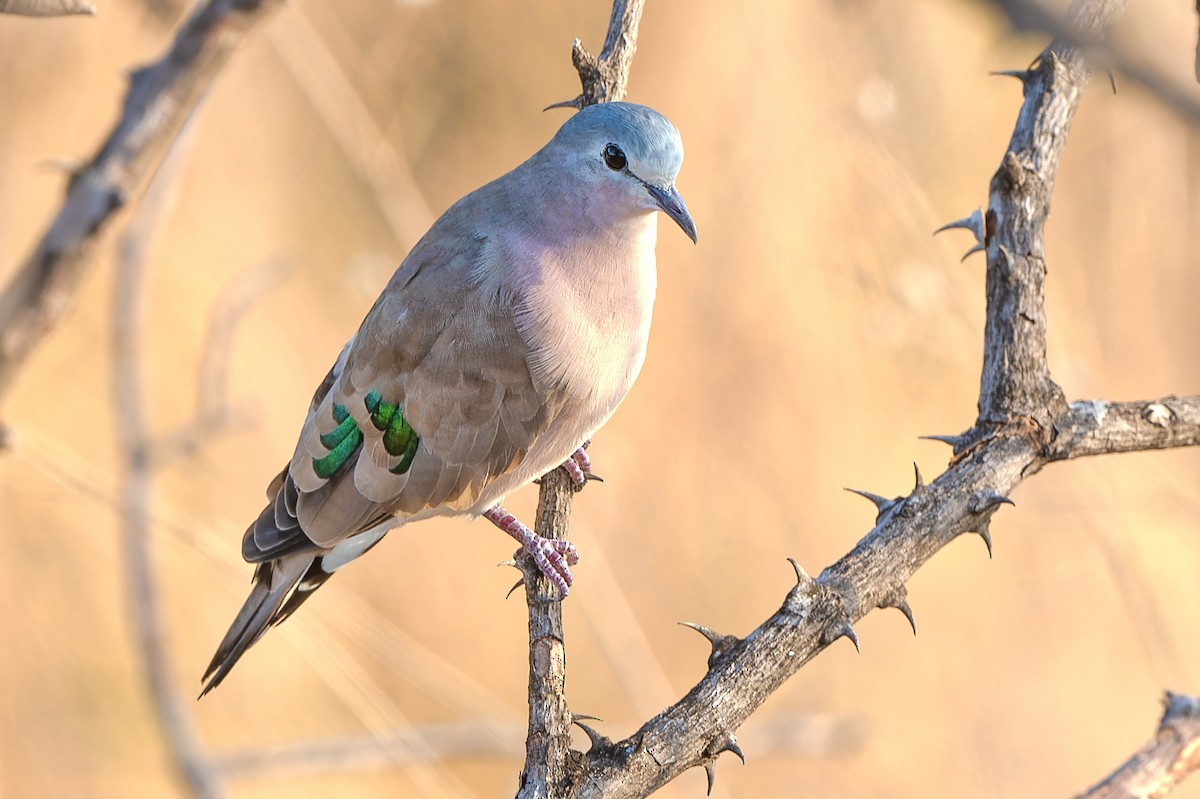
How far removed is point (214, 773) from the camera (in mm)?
3475

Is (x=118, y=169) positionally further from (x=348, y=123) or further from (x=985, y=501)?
(x=348, y=123)

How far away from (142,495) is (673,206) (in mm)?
2130

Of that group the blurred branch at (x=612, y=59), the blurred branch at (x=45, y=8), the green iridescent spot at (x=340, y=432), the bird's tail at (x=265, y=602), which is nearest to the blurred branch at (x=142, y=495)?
the bird's tail at (x=265, y=602)

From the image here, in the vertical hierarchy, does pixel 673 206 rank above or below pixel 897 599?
above

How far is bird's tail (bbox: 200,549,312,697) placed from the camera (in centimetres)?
259

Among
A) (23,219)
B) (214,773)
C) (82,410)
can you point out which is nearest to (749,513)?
(214,773)

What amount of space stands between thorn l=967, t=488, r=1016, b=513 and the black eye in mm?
951

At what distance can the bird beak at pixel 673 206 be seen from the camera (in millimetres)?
2281

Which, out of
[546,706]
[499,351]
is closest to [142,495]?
[499,351]

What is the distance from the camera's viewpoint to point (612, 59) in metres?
2.57

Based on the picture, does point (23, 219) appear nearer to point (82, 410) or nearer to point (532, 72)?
point (82, 410)

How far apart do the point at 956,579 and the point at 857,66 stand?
98.6 inches

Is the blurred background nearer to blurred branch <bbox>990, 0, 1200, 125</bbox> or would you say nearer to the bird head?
the bird head

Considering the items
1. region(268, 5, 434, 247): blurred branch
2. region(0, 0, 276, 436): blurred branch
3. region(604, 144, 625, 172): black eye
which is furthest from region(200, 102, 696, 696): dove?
region(268, 5, 434, 247): blurred branch
